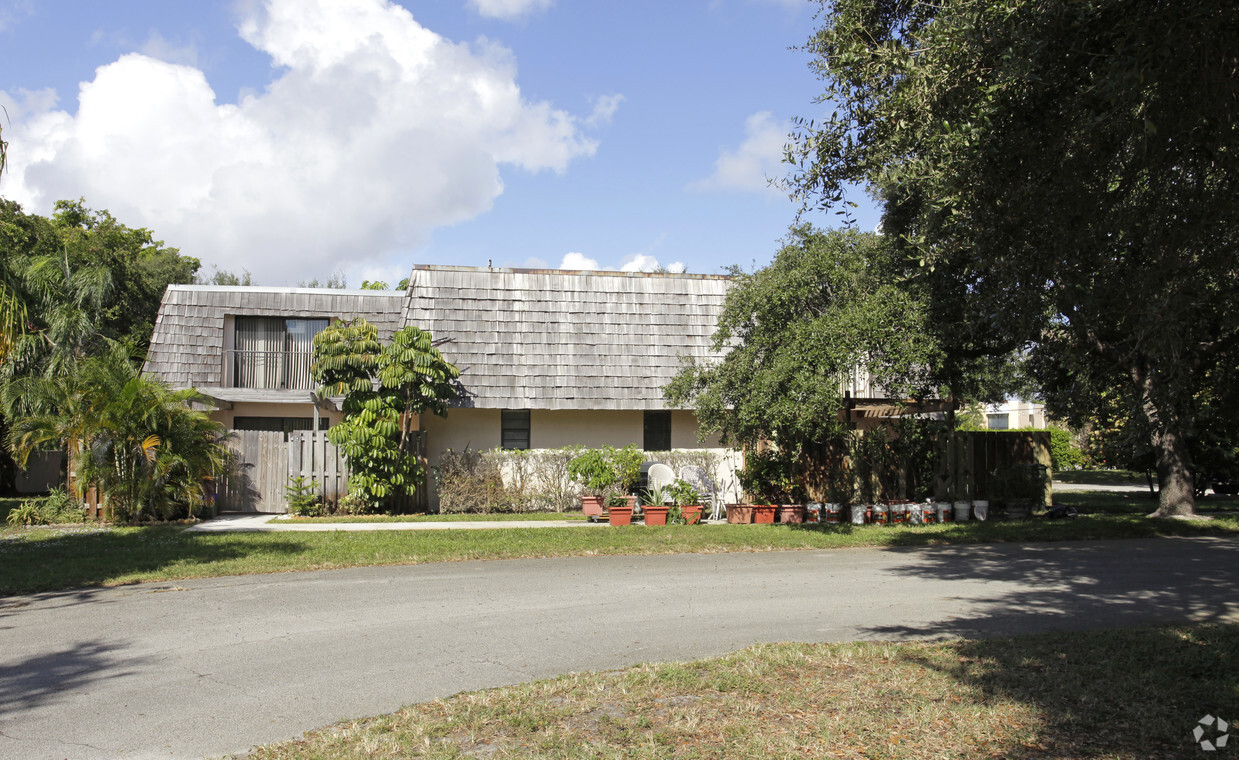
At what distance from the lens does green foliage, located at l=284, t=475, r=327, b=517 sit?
59.4 feet

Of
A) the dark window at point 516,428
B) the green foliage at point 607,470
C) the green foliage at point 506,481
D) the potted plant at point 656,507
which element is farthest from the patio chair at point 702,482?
the dark window at point 516,428

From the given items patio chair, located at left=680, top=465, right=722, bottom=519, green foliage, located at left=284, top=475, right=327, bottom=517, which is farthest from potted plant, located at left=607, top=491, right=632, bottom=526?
green foliage, located at left=284, top=475, right=327, bottom=517

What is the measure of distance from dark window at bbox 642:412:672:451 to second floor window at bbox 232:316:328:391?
8.68m

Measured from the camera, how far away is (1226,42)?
6547 millimetres

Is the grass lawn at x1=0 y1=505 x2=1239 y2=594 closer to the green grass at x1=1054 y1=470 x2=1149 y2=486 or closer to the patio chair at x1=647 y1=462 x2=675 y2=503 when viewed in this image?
the patio chair at x1=647 y1=462 x2=675 y2=503

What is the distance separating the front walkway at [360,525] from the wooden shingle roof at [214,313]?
4709 millimetres

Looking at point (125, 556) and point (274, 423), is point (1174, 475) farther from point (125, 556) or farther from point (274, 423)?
point (274, 423)

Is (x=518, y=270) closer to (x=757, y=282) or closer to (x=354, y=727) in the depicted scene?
(x=757, y=282)

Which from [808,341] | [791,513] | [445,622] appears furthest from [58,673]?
[791,513]

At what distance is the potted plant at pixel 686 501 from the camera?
57.0 feet

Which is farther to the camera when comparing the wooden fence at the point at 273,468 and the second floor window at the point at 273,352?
the second floor window at the point at 273,352

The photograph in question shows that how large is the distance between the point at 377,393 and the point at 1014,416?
3784 centimetres

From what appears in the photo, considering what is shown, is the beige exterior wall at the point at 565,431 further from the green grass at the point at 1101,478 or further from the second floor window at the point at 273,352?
the green grass at the point at 1101,478

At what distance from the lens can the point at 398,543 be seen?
13570 millimetres
